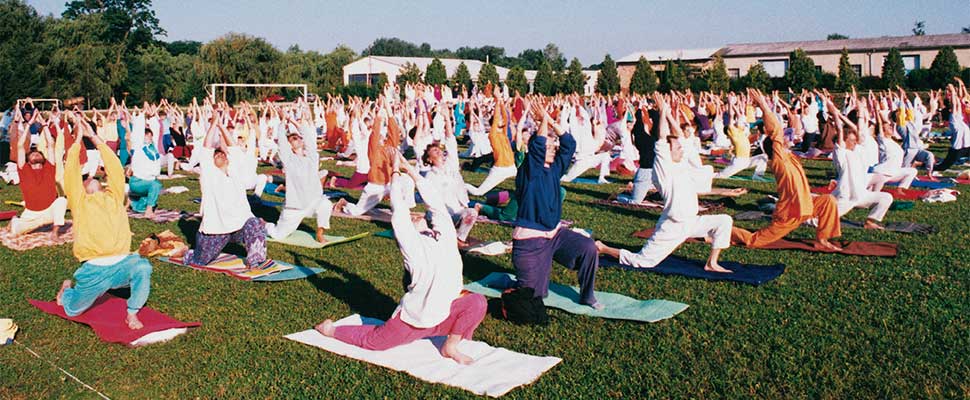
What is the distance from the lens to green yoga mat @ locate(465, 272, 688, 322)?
746 centimetres

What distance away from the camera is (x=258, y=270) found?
9.34 meters

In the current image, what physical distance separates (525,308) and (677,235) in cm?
256

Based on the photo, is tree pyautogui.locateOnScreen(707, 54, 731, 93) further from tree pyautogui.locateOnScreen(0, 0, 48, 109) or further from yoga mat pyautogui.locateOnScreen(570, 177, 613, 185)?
tree pyautogui.locateOnScreen(0, 0, 48, 109)

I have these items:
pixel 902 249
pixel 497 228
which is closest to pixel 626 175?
pixel 497 228

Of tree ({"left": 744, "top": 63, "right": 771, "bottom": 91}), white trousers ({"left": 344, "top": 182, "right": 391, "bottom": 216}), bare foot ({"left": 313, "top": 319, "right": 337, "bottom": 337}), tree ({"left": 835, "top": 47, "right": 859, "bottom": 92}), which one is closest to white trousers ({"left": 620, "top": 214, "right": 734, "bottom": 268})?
bare foot ({"left": 313, "top": 319, "right": 337, "bottom": 337})

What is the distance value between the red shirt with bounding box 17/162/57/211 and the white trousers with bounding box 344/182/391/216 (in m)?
4.37

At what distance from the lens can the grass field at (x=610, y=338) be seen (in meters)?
5.96

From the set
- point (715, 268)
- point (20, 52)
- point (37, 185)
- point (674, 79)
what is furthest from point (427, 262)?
point (20, 52)

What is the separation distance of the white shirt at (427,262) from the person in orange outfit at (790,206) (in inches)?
189

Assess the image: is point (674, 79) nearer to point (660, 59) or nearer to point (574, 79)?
point (574, 79)

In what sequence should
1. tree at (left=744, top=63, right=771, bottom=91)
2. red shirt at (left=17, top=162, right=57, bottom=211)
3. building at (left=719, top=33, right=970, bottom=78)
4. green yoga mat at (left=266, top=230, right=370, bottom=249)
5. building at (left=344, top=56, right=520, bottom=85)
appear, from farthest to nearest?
building at (left=344, top=56, right=520, bottom=85), building at (left=719, top=33, right=970, bottom=78), tree at (left=744, top=63, right=771, bottom=91), red shirt at (left=17, top=162, right=57, bottom=211), green yoga mat at (left=266, top=230, right=370, bottom=249)

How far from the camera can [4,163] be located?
75.4ft

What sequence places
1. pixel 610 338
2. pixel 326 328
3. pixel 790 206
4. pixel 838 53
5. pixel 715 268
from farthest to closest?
pixel 838 53 → pixel 790 206 → pixel 715 268 → pixel 326 328 → pixel 610 338

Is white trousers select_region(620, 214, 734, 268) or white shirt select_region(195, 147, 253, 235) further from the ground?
white shirt select_region(195, 147, 253, 235)
